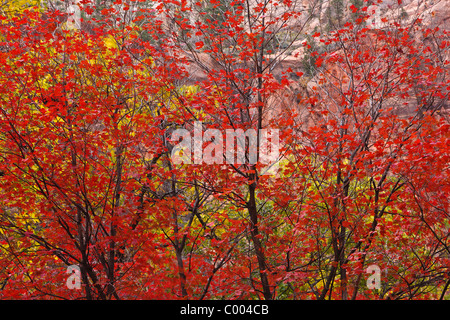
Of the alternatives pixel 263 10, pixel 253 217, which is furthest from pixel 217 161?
pixel 263 10

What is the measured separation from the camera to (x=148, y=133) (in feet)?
25.4

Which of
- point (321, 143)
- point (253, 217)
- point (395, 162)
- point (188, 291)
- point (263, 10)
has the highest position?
point (263, 10)

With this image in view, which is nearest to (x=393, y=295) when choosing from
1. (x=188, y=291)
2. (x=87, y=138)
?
(x=188, y=291)

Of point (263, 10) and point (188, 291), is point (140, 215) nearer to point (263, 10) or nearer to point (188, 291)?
point (188, 291)

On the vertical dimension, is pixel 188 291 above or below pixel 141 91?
below

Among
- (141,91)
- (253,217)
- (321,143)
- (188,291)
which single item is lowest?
(188,291)

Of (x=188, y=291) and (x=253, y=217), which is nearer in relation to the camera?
(x=253, y=217)

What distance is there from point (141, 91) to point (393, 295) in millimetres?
6370

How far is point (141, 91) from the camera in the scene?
7.75 m
